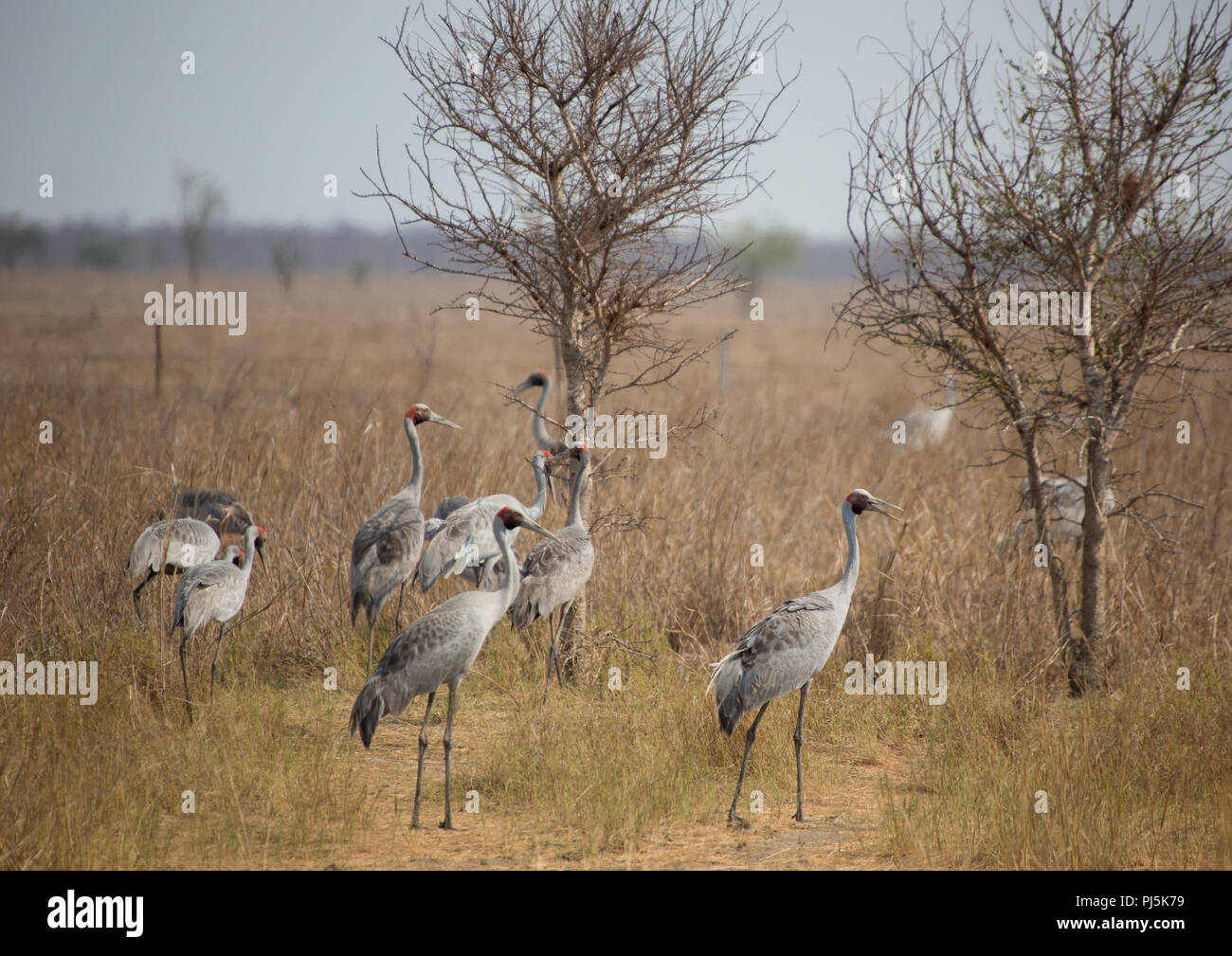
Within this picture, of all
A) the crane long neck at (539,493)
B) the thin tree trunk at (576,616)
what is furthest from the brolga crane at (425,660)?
the crane long neck at (539,493)

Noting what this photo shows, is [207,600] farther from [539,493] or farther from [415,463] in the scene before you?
[539,493]

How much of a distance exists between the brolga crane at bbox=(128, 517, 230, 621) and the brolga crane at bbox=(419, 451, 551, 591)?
65.1 inches

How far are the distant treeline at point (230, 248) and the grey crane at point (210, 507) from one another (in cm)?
2875

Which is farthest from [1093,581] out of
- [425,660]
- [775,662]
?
[425,660]

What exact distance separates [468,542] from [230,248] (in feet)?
474

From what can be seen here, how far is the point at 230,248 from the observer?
138 m

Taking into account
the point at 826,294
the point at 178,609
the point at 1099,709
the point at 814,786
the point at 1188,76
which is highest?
the point at 826,294

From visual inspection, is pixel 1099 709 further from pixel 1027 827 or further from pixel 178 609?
pixel 178 609

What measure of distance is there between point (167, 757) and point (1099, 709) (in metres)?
5.51

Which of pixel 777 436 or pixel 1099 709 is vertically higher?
pixel 777 436

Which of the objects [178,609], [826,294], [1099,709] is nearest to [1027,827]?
[1099,709]

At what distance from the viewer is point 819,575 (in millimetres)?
8711

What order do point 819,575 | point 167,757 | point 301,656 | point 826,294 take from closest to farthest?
point 167,757 → point 301,656 → point 819,575 → point 826,294

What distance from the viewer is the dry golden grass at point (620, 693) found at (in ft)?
16.1
